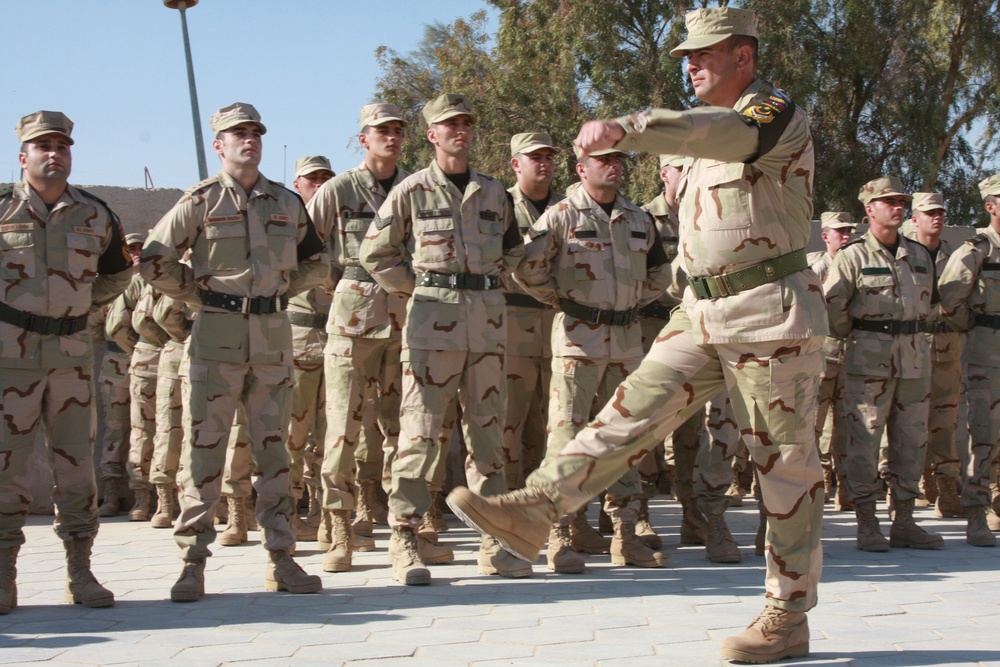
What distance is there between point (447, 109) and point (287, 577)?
296 cm

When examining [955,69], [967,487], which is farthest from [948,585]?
[955,69]

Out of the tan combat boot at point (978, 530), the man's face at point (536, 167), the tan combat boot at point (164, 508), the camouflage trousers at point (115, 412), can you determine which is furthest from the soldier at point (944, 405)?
the camouflage trousers at point (115, 412)

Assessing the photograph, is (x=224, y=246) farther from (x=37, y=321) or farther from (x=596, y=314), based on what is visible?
(x=596, y=314)

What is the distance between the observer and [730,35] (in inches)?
191

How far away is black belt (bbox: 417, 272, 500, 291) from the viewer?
274 inches

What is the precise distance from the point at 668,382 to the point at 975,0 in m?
25.4

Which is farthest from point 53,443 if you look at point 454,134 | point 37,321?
point 454,134

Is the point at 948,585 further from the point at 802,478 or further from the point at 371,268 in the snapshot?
the point at 371,268

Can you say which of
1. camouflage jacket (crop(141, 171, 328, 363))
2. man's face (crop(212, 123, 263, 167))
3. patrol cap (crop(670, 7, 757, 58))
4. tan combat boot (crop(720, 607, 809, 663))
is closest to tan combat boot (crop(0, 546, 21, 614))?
camouflage jacket (crop(141, 171, 328, 363))

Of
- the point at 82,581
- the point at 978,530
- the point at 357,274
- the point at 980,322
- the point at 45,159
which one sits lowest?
the point at 978,530

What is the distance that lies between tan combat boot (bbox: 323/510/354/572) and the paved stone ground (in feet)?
0.42

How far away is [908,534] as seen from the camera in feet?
26.6

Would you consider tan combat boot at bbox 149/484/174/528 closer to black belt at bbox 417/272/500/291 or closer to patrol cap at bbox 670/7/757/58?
black belt at bbox 417/272/500/291

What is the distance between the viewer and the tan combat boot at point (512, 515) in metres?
4.53
